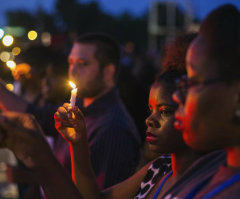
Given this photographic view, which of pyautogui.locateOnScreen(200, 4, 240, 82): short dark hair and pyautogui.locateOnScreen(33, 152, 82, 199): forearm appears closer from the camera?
pyautogui.locateOnScreen(200, 4, 240, 82): short dark hair

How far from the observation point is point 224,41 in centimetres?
131

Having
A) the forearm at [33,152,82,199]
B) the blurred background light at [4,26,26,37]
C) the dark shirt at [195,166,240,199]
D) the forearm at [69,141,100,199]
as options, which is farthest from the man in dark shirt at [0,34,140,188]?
the dark shirt at [195,166,240,199]

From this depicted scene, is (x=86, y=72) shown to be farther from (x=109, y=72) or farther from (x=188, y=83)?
(x=188, y=83)

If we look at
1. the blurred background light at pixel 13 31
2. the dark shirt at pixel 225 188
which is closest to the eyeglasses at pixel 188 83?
the dark shirt at pixel 225 188

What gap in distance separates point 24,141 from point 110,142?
1.29 metres

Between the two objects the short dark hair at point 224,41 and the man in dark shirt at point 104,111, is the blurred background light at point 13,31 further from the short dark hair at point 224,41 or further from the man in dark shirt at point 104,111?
the short dark hair at point 224,41

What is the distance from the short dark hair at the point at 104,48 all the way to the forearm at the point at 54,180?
1.72m

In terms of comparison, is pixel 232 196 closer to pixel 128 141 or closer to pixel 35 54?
pixel 128 141

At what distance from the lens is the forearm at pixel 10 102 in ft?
10.7

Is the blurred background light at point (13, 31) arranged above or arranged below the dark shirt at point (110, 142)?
above

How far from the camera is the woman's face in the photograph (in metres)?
1.85

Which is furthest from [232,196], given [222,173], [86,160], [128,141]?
[128,141]

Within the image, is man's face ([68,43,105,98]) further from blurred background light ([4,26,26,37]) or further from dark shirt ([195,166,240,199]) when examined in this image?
dark shirt ([195,166,240,199])

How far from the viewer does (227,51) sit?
129 centimetres
